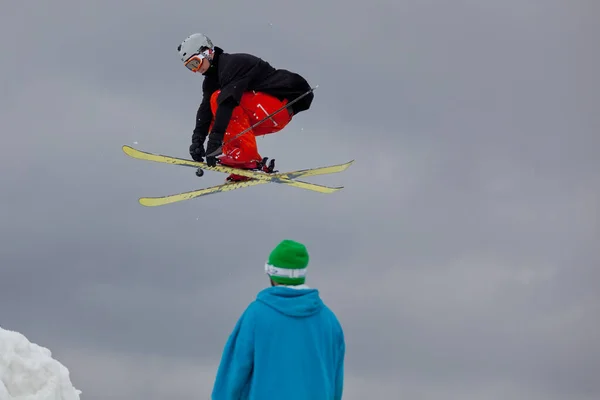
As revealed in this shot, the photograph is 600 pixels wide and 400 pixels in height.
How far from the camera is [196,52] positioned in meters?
12.6

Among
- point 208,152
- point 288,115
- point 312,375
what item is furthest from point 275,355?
point 288,115

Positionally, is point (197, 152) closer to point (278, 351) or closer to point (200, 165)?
point (200, 165)

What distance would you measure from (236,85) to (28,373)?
19.1 feet

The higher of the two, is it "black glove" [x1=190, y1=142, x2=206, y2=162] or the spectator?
"black glove" [x1=190, y1=142, x2=206, y2=162]

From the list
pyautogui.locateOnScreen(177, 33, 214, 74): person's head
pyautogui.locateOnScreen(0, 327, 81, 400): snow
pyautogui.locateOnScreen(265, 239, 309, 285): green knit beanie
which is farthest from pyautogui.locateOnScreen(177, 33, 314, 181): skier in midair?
pyautogui.locateOnScreen(265, 239, 309, 285): green knit beanie

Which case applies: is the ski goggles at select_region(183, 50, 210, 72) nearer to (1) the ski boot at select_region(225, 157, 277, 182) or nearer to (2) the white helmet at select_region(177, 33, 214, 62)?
(2) the white helmet at select_region(177, 33, 214, 62)

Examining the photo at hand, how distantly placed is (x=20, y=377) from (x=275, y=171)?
212 inches

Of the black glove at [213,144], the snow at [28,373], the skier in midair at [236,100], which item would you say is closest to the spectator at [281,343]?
the black glove at [213,144]

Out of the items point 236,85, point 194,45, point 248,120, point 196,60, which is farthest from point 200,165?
point 194,45

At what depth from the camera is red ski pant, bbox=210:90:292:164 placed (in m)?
13.0

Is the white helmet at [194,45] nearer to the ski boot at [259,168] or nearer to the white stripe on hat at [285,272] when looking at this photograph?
the ski boot at [259,168]

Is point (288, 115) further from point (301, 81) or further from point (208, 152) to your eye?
point (208, 152)

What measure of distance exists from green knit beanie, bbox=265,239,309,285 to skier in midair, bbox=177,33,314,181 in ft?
23.4

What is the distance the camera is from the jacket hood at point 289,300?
18.1ft
